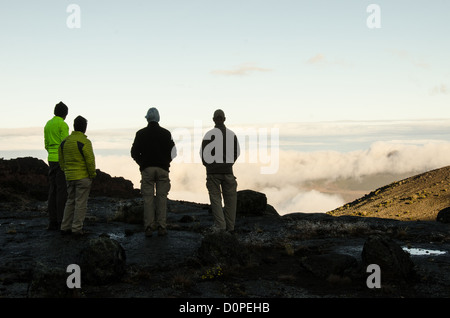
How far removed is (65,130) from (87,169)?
1560 millimetres

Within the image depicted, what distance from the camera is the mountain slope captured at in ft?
107

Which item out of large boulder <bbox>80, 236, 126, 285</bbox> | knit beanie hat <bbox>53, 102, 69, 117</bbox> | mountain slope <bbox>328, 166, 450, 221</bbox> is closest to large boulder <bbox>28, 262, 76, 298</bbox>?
large boulder <bbox>80, 236, 126, 285</bbox>

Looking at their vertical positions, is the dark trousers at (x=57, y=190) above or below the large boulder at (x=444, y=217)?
above

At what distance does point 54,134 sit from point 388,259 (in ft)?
28.3

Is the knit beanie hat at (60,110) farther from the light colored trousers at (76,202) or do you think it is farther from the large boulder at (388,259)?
the large boulder at (388,259)

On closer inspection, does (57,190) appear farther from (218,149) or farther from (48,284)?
(48,284)

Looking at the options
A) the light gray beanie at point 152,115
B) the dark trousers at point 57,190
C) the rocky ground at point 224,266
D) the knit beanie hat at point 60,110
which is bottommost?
the rocky ground at point 224,266

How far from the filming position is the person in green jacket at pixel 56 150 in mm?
12172

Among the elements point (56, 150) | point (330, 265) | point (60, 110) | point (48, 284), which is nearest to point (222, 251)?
point (330, 265)

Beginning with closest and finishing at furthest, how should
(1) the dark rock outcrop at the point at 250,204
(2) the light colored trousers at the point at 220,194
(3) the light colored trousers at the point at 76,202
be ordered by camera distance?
(3) the light colored trousers at the point at 76,202, (2) the light colored trousers at the point at 220,194, (1) the dark rock outcrop at the point at 250,204

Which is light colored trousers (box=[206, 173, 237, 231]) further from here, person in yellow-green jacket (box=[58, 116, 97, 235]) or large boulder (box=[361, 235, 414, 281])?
large boulder (box=[361, 235, 414, 281])

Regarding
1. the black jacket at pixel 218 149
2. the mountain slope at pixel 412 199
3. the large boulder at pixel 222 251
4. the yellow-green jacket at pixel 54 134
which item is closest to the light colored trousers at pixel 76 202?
the yellow-green jacket at pixel 54 134

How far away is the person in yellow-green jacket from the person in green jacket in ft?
2.23
